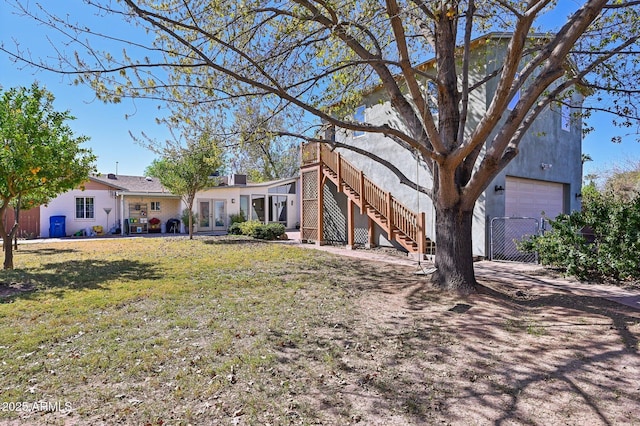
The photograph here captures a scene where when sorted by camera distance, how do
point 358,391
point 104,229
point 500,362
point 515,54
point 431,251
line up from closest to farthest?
point 358,391 → point 500,362 → point 515,54 → point 431,251 → point 104,229

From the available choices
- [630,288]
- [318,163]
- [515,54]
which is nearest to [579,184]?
[630,288]

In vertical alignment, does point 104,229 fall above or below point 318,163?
below

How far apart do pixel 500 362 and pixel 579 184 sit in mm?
12523

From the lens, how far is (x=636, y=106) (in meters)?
7.38

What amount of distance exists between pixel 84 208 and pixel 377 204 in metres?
16.7

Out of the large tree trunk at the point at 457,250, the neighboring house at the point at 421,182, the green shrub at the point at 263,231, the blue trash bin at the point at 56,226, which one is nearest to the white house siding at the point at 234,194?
the green shrub at the point at 263,231

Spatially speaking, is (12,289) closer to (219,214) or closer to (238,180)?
(219,214)

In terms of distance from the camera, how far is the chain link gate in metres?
10.2

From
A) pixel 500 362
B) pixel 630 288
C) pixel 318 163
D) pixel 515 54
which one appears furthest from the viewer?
pixel 318 163

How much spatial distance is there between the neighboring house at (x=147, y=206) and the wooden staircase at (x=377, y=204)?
9.55 meters

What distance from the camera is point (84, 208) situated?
1998 cm

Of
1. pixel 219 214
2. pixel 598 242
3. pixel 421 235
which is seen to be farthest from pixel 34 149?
pixel 219 214

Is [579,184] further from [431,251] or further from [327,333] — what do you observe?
[327,333]

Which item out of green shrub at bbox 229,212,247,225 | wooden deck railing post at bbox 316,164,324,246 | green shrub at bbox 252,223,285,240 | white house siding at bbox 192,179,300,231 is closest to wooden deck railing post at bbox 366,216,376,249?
wooden deck railing post at bbox 316,164,324,246
